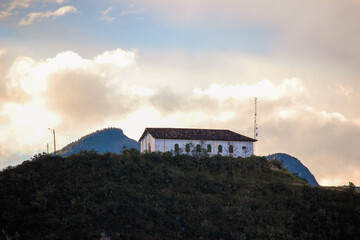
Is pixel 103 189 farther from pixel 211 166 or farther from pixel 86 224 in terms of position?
pixel 211 166

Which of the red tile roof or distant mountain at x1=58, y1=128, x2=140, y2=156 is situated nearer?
the red tile roof

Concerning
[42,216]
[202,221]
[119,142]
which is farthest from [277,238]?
[119,142]

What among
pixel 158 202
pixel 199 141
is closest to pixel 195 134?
pixel 199 141

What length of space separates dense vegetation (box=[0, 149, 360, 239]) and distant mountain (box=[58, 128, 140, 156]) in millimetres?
88831

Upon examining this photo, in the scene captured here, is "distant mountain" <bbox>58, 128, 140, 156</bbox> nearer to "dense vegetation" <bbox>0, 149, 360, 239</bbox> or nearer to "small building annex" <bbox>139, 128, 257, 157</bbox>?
"small building annex" <bbox>139, 128, 257, 157</bbox>

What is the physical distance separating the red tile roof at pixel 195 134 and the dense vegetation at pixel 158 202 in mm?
7609

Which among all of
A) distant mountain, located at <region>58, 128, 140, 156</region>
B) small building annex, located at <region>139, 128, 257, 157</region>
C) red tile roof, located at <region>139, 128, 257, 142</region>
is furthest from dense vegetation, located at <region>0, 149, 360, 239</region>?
distant mountain, located at <region>58, 128, 140, 156</region>

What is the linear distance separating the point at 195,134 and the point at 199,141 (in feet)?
6.63

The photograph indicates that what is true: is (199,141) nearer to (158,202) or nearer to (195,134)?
(195,134)

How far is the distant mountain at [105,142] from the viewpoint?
459 feet

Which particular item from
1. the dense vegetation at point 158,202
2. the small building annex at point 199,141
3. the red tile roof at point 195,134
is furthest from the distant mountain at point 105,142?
the dense vegetation at point 158,202

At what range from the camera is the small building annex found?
196 feet

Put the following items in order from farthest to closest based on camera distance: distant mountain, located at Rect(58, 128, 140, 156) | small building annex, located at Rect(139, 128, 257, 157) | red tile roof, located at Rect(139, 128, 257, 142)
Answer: distant mountain, located at Rect(58, 128, 140, 156) < red tile roof, located at Rect(139, 128, 257, 142) < small building annex, located at Rect(139, 128, 257, 157)

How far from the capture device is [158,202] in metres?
43.2
